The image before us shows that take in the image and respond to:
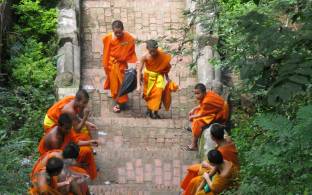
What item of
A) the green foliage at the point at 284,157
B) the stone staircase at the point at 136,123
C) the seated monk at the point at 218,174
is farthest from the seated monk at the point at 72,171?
the green foliage at the point at 284,157

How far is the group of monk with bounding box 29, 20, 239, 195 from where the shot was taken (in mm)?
9594

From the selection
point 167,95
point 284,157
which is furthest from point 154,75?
point 284,157

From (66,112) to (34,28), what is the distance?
5054 millimetres

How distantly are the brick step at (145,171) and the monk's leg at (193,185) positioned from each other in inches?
43.7

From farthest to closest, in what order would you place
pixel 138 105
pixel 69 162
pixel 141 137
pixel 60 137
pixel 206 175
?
1. pixel 138 105
2. pixel 141 137
3. pixel 60 137
4. pixel 206 175
5. pixel 69 162

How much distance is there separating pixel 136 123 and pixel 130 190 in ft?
8.29

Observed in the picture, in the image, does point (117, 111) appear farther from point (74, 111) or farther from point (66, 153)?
point (66, 153)

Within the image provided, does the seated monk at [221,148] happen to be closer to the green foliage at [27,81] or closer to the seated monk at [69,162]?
the seated monk at [69,162]

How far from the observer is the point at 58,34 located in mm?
15438

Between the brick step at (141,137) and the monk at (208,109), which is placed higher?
the monk at (208,109)

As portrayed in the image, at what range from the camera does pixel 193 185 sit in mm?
10523

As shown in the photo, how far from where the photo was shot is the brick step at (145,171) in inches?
466

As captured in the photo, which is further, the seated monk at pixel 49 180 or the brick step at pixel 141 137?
the brick step at pixel 141 137

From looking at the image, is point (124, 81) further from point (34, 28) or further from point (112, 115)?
point (34, 28)
